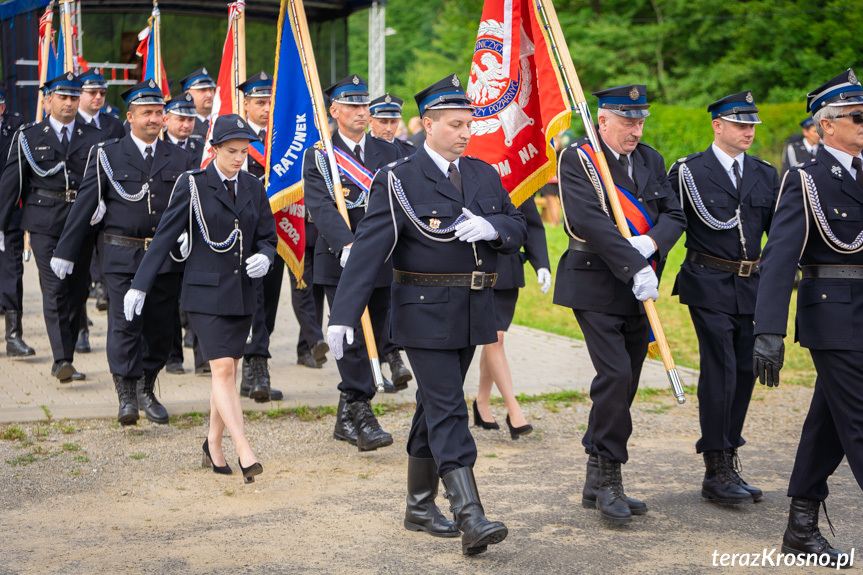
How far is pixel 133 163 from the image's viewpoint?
25.8 ft

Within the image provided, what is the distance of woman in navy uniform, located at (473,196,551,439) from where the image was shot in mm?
7340

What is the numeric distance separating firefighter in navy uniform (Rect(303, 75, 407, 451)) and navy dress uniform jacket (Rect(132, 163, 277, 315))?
75 cm

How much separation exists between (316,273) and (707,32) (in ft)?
90.2

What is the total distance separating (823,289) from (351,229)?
3.36 m

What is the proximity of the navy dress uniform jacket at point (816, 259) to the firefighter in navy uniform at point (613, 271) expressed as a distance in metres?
0.69

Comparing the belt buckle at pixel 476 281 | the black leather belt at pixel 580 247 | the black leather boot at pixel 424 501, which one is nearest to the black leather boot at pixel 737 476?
the black leather belt at pixel 580 247

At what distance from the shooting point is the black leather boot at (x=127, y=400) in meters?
7.39

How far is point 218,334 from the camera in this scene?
6.25 m

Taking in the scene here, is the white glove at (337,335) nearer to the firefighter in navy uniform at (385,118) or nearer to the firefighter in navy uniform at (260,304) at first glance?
the firefighter in navy uniform at (260,304)

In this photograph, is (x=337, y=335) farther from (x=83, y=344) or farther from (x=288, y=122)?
(x=83, y=344)

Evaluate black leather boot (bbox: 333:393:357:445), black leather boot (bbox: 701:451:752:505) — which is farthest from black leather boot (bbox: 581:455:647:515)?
black leather boot (bbox: 333:393:357:445)

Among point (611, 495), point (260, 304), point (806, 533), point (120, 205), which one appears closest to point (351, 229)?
point (260, 304)

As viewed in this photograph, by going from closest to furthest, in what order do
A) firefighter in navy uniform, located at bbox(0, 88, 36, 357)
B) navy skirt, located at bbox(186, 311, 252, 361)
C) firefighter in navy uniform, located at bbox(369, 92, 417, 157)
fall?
navy skirt, located at bbox(186, 311, 252, 361), firefighter in navy uniform, located at bbox(369, 92, 417, 157), firefighter in navy uniform, located at bbox(0, 88, 36, 357)

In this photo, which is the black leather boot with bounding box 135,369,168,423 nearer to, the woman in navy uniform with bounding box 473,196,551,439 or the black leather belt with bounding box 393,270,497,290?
the woman in navy uniform with bounding box 473,196,551,439
